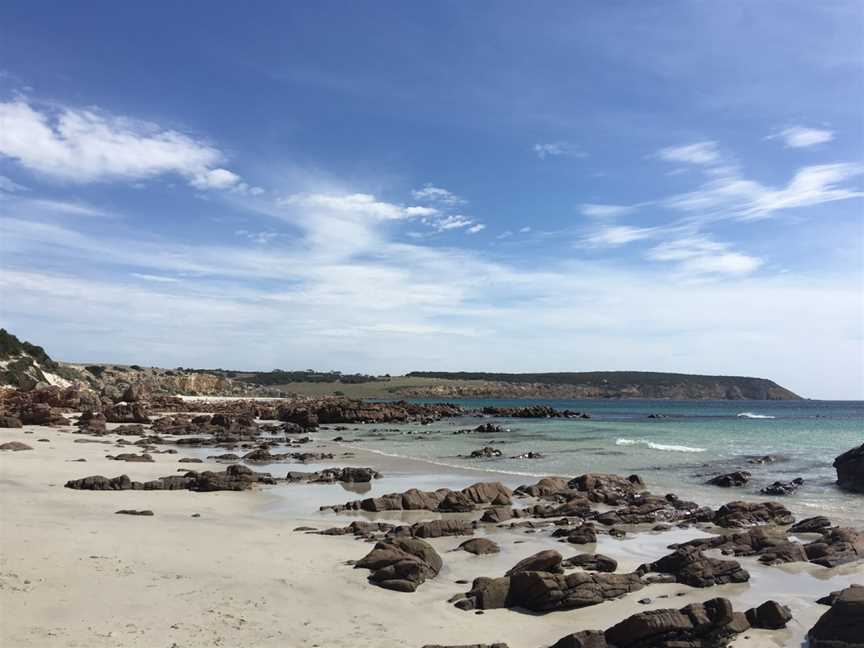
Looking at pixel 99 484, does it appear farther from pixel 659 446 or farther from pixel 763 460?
pixel 659 446

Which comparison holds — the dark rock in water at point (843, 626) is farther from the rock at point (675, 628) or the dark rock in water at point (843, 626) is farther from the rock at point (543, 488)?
the rock at point (543, 488)

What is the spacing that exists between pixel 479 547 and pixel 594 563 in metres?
2.37

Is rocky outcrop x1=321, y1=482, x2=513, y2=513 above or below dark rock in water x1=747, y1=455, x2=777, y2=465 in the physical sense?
above

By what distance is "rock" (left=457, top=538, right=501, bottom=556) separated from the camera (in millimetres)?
12633

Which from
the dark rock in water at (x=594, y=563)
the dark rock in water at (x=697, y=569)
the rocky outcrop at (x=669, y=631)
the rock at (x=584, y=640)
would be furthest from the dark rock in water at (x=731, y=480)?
the rock at (x=584, y=640)

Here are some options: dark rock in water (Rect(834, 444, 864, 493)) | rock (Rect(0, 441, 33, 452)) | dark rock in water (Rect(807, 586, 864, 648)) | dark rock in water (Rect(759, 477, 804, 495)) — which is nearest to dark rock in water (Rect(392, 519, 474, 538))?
dark rock in water (Rect(807, 586, 864, 648))

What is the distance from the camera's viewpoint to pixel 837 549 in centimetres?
1256

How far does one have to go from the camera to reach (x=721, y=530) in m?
15.5

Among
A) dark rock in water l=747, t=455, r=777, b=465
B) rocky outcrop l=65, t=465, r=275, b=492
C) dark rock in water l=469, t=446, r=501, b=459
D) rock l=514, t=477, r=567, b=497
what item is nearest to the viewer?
rocky outcrop l=65, t=465, r=275, b=492

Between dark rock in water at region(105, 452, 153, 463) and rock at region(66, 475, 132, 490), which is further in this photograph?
dark rock in water at region(105, 452, 153, 463)

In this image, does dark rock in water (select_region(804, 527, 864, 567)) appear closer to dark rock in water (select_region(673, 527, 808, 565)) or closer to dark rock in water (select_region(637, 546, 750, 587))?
dark rock in water (select_region(673, 527, 808, 565))

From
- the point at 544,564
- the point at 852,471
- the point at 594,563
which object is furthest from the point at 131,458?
the point at 852,471

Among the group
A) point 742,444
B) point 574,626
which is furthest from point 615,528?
point 742,444

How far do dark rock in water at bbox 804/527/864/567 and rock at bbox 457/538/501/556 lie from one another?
5.85m
